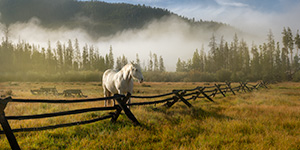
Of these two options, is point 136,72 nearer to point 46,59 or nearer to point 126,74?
point 126,74

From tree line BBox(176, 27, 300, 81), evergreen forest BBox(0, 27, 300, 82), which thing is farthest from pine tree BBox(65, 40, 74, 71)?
tree line BBox(176, 27, 300, 81)

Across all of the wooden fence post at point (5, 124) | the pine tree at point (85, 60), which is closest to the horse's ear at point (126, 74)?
the wooden fence post at point (5, 124)

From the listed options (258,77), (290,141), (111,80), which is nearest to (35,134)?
(111,80)

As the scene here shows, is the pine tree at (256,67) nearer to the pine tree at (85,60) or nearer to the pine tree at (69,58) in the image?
the pine tree at (85,60)

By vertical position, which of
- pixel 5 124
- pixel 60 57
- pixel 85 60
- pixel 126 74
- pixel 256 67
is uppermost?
pixel 60 57

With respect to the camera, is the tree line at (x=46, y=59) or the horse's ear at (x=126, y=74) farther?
the tree line at (x=46, y=59)

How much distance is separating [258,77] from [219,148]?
71579mm

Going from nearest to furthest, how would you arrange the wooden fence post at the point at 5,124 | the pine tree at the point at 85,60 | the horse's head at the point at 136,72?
the wooden fence post at the point at 5,124, the horse's head at the point at 136,72, the pine tree at the point at 85,60

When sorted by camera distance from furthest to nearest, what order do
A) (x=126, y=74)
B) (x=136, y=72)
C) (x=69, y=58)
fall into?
(x=69, y=58)
(x=126, y=74)
(x=136, y=72)

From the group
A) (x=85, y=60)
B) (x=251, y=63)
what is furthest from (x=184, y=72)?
(x=85, y=60)

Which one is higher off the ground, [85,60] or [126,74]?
[85,60]

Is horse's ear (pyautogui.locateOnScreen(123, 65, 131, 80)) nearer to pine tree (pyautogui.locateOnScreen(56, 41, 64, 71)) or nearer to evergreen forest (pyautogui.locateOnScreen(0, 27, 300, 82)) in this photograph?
evergreen forest (pyautogui.locateOnScreen(0, 27, 300, 82))

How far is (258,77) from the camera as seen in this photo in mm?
64062

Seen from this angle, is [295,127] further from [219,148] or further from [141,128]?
[141,128]
